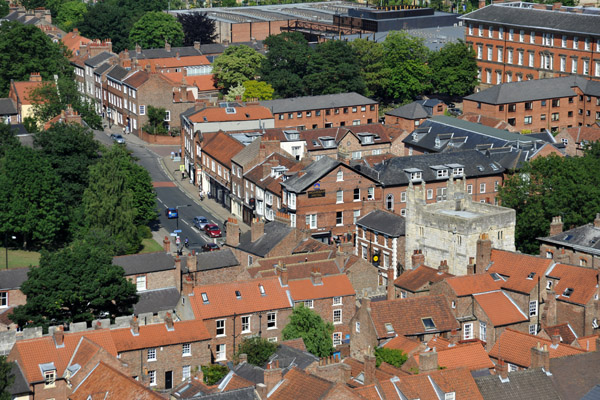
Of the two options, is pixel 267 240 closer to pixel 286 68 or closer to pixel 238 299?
pixel 238 299

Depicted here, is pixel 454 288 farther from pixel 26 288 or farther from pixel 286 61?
pixel 286 61

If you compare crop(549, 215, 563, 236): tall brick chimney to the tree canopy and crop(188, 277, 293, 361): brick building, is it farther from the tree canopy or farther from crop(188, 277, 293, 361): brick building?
crop(188, 277, 293, 361): brick building

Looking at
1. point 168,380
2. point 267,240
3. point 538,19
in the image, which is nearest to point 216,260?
point 267,240

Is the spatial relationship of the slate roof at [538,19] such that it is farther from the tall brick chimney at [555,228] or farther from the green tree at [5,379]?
the green tree at [5,379]

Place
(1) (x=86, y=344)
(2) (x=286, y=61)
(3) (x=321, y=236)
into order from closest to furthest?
(1) (x=86, y=344), (3) (x=321, y=236), (2) (x=286, y=61)

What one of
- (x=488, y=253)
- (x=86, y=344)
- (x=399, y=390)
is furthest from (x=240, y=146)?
(x=399, y=390)

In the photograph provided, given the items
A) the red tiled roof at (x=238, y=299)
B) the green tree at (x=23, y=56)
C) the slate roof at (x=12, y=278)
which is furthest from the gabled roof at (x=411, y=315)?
the green tree at (x=23, y=56)
